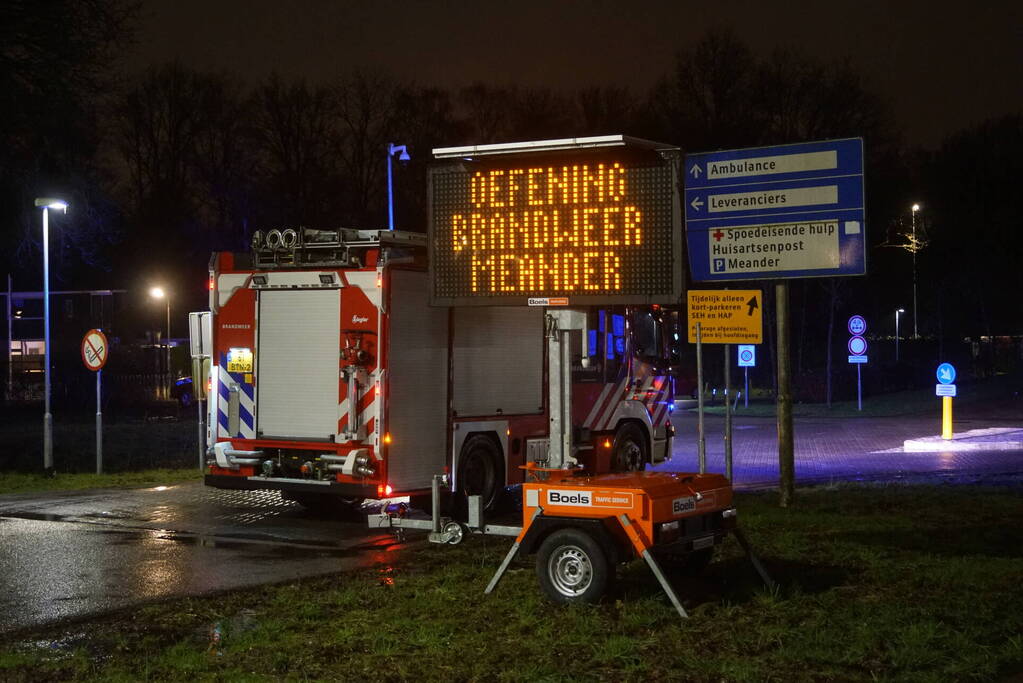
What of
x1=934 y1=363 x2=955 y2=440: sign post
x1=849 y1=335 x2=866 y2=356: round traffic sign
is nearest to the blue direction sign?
x1=934 y1=363 x2=955 y2=440: sign post

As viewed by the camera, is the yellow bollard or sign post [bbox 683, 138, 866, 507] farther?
the yellow bollard

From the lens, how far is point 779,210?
1383cm

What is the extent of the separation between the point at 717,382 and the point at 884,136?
1576 cm

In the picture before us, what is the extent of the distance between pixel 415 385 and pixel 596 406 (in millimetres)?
3197

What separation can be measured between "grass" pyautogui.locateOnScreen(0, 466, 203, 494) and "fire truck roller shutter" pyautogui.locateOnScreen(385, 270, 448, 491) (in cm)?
684

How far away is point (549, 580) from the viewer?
9.20 metres

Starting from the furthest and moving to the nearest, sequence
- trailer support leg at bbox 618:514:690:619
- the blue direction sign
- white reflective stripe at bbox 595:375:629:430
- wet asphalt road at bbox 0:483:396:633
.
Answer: white reflective stripe at bbox 595:375:629:430 → the blue direction sign → wet asphalt road at bbox 0:483:396:633 → trailer support leg at bbox 618:514:690:619

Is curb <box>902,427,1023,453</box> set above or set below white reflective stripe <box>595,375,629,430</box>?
below

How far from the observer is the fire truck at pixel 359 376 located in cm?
1376

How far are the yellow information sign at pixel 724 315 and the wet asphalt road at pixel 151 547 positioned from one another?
4.84 metres

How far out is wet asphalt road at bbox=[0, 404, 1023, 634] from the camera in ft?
34.6

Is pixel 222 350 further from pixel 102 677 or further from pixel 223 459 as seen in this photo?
pixel 102 677

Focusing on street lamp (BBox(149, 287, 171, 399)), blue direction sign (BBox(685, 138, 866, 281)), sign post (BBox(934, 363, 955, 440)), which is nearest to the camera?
blue direction sign (BBox(685, 138, 866, 281))

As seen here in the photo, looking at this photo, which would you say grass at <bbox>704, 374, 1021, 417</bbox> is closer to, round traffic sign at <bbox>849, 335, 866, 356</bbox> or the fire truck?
round traffic sign at <bbox>849, 335, 866, 356</bbox>
